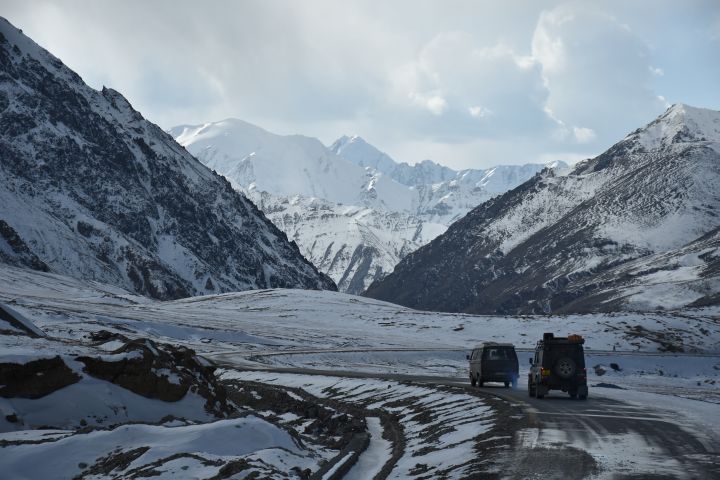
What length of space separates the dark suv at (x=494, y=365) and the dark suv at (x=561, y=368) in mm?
7612

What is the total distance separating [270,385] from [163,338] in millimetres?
52057

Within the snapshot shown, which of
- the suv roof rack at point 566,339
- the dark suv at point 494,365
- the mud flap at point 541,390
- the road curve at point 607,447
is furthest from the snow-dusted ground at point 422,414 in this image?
the suv roof rack at point 566,339

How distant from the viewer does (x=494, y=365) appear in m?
41.8

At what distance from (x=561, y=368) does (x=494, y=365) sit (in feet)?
28.0

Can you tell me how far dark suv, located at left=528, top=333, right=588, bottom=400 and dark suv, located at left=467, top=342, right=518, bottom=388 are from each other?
25.0ft

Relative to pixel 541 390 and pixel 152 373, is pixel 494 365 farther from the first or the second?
pixel 152 373

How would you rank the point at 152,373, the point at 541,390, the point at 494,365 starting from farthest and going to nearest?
1. the point at 494,365
2. the point at 541,390
3. the point at 152,373

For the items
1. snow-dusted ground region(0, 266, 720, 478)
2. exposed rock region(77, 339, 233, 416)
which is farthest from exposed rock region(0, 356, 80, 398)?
exposed rock region(77, 339, 233, 416)

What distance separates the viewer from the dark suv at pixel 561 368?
33.2 metres

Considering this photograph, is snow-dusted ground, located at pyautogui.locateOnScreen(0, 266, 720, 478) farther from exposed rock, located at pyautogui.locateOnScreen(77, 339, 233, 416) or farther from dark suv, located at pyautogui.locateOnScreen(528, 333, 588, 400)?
dark suv, located at pyautogui.locateOnScreen(528, 333, 588, 400)

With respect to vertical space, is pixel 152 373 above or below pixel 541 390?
below

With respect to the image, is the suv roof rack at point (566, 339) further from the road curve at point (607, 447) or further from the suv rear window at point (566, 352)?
the road curve at point (607, 447)

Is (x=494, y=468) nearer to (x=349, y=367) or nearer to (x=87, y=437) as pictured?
(x=87, y=437)

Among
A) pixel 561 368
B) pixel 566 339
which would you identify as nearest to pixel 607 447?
pixel 561 368
